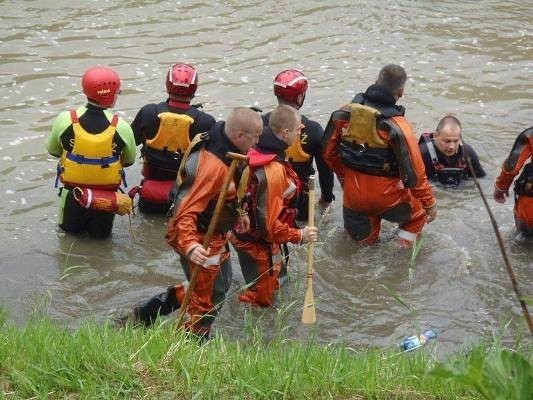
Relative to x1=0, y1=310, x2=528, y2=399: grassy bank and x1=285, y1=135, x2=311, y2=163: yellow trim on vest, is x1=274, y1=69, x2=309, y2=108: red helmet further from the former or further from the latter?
x1=0, y1=310, x2=528, y2=399: grassy bank

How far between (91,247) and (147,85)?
16.4 ft

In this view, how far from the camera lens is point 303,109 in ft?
39.4

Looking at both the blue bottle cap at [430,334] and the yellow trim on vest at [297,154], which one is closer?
the blue bottle cap at [430,334]

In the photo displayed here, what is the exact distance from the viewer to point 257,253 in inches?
258

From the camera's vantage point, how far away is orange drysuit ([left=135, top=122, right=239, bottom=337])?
5.62m

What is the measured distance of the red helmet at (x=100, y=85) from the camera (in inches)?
285

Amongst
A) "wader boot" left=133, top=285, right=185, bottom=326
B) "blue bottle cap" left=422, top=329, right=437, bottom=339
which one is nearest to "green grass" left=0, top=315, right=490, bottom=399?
"wader boot" left=133, top=285, right=185, bottom=326

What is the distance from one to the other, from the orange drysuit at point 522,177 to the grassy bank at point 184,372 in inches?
131

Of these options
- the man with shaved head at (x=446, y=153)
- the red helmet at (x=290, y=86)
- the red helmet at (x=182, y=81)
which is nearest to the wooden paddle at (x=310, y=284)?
the red helmet at (x=290, y=86)

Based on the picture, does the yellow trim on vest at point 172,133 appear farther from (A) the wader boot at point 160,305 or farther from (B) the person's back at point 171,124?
(A) the wader boot at point 160,305

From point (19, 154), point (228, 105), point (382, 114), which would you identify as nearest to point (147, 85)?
point (228, 105)

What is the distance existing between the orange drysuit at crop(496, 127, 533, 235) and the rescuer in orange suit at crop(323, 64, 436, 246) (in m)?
0.75

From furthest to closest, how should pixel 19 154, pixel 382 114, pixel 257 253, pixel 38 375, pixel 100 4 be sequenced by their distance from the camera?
pixel 100 4 → pixel 19 154 → pixel 382 114 → pixel 257 253 → pixel 38 375

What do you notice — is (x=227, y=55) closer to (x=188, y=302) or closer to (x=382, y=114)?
(x=382, y=114)
